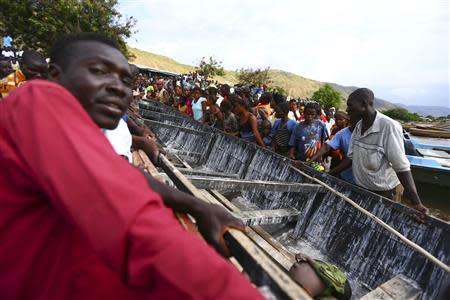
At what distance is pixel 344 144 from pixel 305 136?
95 cm

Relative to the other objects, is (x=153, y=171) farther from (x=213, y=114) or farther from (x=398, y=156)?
(x=213, y=114)

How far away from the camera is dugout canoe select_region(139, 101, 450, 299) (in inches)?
119

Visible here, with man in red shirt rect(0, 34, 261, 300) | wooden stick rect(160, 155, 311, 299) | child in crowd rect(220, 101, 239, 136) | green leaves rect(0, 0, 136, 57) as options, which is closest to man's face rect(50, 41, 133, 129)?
man in red shirt rect(0, 34, 261, 300)

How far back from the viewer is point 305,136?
5914 millimetres

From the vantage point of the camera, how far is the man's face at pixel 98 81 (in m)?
1.13

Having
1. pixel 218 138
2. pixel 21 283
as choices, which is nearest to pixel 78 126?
pixel 21 283

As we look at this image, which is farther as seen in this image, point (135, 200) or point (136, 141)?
point (136, 141)

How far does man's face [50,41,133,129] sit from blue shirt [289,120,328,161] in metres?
5.08

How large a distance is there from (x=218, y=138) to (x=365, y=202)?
12.8ft

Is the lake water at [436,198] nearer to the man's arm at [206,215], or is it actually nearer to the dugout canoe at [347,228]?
the dugout canoe at [347,228]

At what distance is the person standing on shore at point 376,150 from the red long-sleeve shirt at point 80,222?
3559 millimetres

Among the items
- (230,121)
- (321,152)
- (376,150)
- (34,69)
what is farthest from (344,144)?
(34,69)

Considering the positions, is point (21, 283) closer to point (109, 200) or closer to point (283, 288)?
point (109, 200)

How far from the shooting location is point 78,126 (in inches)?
30.3
